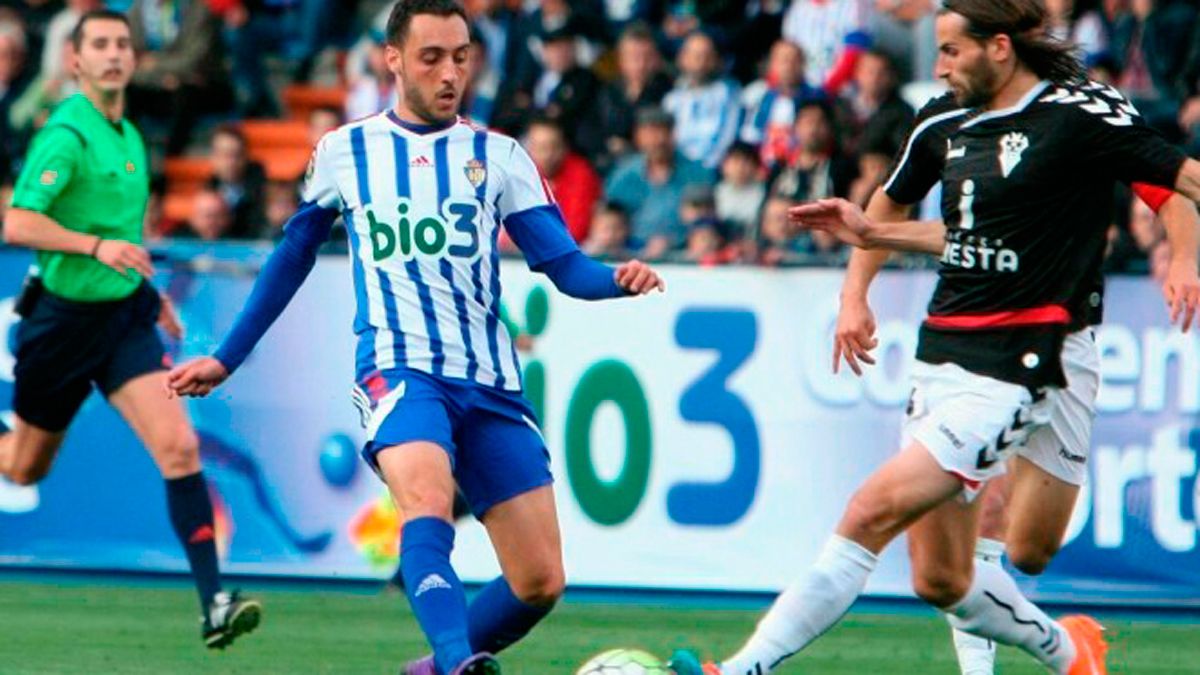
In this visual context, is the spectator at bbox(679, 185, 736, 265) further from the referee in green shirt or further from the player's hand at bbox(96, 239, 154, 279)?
the player's hand at bbox(96, 239, 154, 279)

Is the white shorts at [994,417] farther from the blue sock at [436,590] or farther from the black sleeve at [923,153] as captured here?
the blue sock at [436,590]

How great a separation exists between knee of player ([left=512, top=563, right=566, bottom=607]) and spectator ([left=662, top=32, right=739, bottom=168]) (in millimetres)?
7931

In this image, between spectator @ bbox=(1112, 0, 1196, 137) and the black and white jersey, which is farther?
spectator @ bbox=(1112, 0, 1196, 137)

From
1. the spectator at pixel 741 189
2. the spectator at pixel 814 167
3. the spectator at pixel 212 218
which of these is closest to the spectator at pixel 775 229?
the spectator at pixel 814 167

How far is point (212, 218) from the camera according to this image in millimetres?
15125

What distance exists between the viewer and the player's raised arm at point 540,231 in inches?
Result: 300

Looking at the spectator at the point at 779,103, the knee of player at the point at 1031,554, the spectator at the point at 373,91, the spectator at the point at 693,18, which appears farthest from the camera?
the spectator at the point at 373,91

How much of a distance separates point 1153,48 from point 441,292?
8241 mm

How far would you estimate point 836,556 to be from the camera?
7379 millimetres

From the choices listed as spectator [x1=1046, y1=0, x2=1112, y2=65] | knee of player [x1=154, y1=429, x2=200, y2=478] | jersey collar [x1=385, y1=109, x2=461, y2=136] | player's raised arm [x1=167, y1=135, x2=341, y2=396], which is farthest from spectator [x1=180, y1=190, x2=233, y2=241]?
jersey collar [x1=385, y1=109, x2=461, y2=136]

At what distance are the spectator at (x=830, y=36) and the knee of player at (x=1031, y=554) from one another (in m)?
7.21

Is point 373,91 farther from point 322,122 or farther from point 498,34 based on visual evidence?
point 498,34

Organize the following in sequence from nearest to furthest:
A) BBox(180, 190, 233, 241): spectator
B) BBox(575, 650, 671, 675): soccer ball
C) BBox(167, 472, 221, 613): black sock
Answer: BBox(575, 650, 671, 675): soccer ball < BBox(167, 472, 221, 613): black sock < BBox(180, 190, 233, 241): spectator

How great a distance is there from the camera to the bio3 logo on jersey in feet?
24.6
